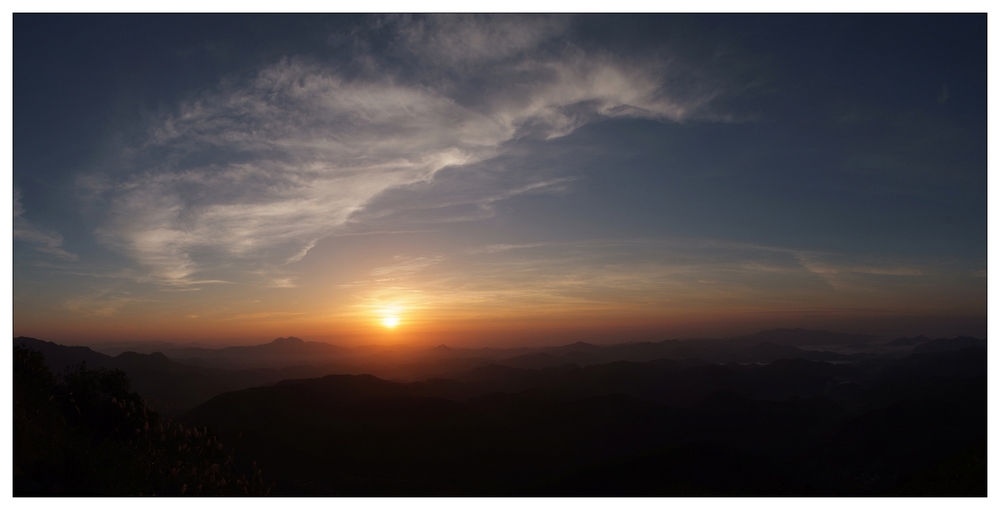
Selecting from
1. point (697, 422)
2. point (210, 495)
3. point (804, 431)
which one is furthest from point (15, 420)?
point (804, 431)

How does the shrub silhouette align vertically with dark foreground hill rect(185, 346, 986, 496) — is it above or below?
above

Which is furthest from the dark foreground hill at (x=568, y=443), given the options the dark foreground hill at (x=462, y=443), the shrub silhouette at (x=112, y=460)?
the shrub silhouette at (x=112, y=460)

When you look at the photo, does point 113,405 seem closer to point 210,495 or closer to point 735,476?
point 210,495

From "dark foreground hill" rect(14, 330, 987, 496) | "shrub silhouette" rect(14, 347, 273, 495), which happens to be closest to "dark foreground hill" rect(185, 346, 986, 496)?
"dark foreground hill" rect(14, 330, 987, 496)

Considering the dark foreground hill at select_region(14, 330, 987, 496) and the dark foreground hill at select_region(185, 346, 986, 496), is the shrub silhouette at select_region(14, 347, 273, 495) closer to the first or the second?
the dark foreground hill at select_region(14, 330, 987, 496)

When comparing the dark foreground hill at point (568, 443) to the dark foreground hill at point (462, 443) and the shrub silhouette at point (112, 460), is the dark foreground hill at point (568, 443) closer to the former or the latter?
the dark foreground hill at point (462, 443)

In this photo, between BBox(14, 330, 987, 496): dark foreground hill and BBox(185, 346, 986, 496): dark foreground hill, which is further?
BBox(185, 346, 986, 496): dark foreground hill

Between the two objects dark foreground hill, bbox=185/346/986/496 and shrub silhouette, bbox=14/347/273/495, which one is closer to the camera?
shrub silhouette, bbox=14/347/273/495

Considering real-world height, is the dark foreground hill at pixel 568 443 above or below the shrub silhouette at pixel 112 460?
below

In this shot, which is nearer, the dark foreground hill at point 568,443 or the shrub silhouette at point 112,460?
the shrub silhouette at point 112,460
